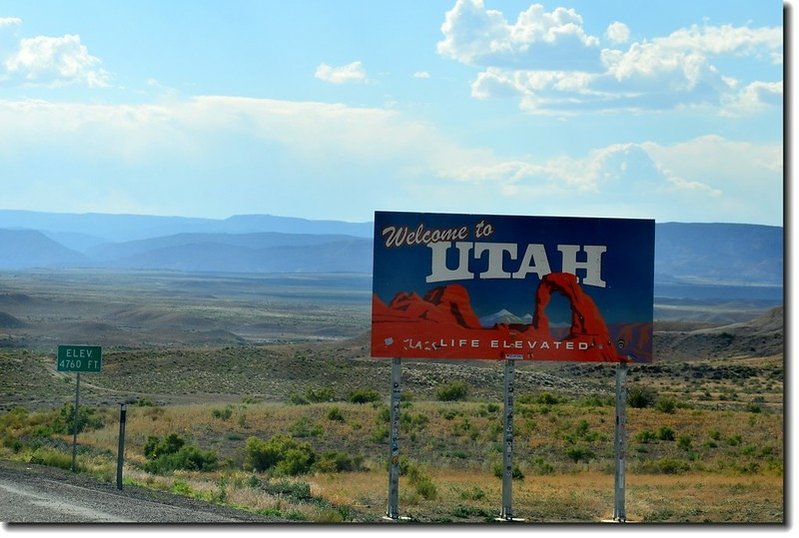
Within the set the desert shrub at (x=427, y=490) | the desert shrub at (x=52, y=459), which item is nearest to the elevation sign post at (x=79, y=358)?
the desert shrub at (x=52, y=459)

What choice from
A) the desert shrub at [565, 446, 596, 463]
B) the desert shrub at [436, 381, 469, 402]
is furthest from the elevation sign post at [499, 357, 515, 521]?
the desert shrub at [436, 381, 469, 402]

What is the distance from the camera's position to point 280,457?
28891 mm

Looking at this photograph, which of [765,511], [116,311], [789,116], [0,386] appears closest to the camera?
[789,116]

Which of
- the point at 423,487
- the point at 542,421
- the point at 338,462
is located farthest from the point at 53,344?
the point at 423,487

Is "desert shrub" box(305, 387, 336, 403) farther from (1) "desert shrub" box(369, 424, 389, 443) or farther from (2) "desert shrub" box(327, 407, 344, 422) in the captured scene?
(1) "desert shrub" box(369, 424, 389, 443)

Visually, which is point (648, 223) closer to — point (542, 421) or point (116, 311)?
point (542, 421)

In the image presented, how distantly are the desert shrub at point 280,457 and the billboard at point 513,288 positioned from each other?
35.0ft

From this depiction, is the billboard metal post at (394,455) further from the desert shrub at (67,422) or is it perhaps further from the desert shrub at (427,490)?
the desert shrub at (67,422)

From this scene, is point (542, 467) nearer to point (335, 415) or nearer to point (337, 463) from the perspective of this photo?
point (337, 463)

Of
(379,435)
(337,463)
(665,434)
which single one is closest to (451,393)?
(665,434)

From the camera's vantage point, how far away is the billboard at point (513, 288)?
17.3 meters

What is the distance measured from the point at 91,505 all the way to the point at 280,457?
12.3m

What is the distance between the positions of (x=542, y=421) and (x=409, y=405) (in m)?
6.03

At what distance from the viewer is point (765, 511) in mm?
19109
